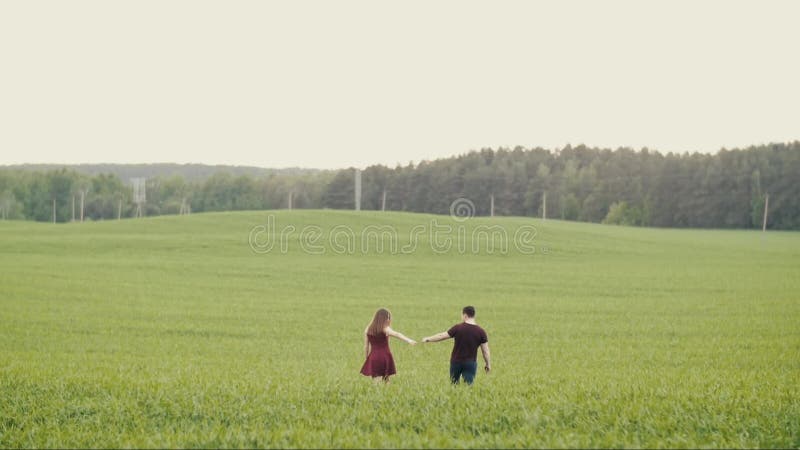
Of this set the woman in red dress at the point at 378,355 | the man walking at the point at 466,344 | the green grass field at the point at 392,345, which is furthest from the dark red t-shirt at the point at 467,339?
the woman in red dress at the point at 378,355

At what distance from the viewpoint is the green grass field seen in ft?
32.6

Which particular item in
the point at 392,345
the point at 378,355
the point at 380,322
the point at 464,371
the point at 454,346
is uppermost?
the point at 380,322

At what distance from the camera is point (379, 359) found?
44.0ft

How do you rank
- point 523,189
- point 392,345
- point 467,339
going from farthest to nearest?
point 523,189
point 392,345
point 467,339

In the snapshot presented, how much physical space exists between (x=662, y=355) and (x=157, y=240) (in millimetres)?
49295

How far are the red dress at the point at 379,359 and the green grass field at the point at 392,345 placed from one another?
0.91ft

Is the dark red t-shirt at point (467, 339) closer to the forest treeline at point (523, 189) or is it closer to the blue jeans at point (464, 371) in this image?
the blue jeans at point (464, 371)

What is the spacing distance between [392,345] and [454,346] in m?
11.5

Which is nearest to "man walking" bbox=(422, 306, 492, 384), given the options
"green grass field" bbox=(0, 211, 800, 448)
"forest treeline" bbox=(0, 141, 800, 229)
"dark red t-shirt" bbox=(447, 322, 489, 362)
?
"dark red t-shirt" bbox=(447, 322, 489, 362)

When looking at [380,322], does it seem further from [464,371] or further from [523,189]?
[523,189]

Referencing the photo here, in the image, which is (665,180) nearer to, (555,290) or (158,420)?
(555,290)

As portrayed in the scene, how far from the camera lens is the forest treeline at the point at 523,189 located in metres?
131

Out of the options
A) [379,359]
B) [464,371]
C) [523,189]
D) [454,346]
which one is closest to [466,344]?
[454,346]

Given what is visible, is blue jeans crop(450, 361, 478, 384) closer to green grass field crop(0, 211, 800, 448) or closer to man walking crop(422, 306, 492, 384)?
man walking crop(422, 306, 492, 384)
